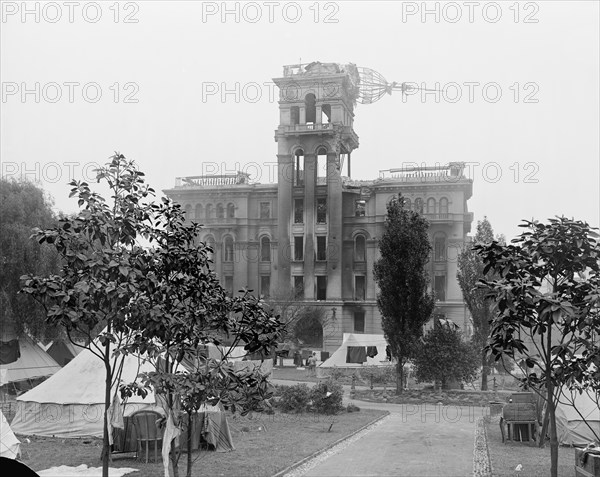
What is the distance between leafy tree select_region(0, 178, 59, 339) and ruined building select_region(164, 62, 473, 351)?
3171 centimetres

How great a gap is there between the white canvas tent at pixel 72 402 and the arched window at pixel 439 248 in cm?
4704

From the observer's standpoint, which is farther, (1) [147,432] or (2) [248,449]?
(2) [248,449]

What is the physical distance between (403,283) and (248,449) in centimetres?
1824

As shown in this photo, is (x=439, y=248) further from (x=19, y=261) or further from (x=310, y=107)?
(x=19, y=261)

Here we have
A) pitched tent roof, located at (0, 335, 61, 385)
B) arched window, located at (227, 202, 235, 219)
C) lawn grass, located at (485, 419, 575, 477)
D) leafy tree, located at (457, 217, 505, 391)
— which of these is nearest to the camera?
lawn grass, located at (485, 419, 575, 477)

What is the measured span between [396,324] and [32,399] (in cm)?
1879

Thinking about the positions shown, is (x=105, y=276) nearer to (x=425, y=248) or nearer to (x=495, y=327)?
(x=495, y=327)

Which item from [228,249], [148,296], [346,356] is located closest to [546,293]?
[148,296]

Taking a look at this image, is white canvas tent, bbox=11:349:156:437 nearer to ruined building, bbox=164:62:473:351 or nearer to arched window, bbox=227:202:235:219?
ruined building, bbox=164:62:473:351

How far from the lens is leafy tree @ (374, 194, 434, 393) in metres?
34.1

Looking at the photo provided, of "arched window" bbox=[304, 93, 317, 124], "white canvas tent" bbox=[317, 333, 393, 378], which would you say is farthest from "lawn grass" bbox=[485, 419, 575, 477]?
"arched window" bbox=[304, 93, 317, 124]

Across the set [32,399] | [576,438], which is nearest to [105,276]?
[32,399]

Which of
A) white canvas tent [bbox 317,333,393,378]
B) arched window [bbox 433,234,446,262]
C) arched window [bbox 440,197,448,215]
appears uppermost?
arched window [bbox 440,197,448,215]

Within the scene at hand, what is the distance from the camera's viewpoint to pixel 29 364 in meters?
30.7
